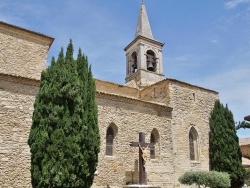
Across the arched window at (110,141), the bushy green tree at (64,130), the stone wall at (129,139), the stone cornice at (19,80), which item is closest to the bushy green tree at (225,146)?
the stone wall at (129,139)

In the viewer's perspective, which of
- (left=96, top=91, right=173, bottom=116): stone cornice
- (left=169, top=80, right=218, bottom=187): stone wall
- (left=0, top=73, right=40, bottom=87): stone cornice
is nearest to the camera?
(left=0, top=73, right=40, bottom=87): stone cornice

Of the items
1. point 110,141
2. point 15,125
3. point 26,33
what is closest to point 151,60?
point 26,33

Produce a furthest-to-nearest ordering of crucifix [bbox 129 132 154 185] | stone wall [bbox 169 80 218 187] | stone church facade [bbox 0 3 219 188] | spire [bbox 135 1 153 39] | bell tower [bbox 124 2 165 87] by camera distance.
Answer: spire [bbox 135 1 153 39] → bell tower [bbox 124 2 165 87] → stone wall [bbox 169 80 218 187] → crucifix [bbox 129 132 154 185] → stone church facade [bbox 0 3 219 188]

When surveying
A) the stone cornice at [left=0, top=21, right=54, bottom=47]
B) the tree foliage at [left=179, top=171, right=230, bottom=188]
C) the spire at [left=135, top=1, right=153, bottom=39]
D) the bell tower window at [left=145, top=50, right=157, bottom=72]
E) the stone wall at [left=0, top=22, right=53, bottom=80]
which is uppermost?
the spire at [left=135, top=1, right=153, bottom=39]

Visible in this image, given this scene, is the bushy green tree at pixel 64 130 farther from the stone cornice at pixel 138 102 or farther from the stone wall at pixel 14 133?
the stone cornice at pixel 138 102

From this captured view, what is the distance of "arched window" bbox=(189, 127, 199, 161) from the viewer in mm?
16978

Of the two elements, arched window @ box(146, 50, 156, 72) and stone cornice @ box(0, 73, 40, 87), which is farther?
arched window @ box(146, 50, 156, 72)

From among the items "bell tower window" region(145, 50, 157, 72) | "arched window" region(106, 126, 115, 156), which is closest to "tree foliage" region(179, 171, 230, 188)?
"arched window" region(106, 126, 115, 156)

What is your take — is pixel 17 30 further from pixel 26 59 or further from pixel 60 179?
pixel 60 179

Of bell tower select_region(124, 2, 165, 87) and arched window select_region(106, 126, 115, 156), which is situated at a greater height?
bell tower select_region(124, 2, 165, 87)

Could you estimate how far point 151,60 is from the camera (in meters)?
26.2

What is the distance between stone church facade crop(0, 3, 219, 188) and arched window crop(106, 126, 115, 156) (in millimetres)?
49

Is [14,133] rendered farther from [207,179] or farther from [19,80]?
[207,179]

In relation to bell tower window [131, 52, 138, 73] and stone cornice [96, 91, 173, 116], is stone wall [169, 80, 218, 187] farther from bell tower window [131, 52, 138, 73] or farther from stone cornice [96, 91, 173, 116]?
bell tower window [131, 52, 138, 73]
